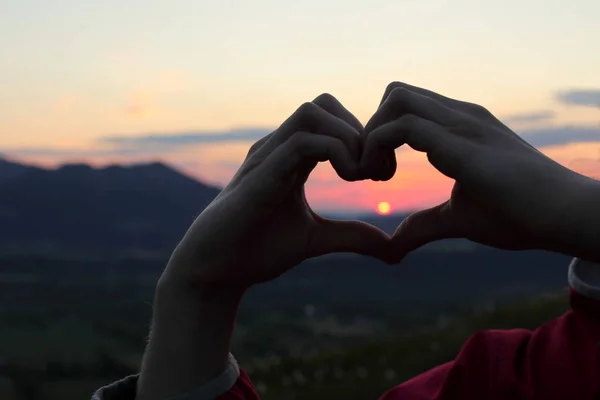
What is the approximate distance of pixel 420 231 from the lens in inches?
51.9

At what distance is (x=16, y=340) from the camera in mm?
6738

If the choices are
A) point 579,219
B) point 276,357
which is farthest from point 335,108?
point 276,357

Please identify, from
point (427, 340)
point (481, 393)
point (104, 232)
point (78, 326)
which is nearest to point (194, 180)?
point (104, 232)

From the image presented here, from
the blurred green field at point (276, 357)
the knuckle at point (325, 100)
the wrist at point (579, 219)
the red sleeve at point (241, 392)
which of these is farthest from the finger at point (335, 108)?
the blurred green field at point (276, 357)

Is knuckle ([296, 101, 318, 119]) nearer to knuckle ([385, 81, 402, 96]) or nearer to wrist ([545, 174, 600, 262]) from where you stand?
knuckle ([385, 81, 402, 96])

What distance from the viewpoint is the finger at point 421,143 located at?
1.12 meters

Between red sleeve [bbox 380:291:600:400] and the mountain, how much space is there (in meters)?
8.76

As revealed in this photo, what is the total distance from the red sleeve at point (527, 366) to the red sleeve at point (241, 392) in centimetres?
32

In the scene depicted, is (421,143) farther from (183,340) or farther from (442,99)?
(183,340)

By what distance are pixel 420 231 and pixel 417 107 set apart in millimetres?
260

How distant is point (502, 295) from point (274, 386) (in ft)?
16.9

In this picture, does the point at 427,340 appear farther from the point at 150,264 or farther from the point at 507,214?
the point at 150,264

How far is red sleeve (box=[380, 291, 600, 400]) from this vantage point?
135cm

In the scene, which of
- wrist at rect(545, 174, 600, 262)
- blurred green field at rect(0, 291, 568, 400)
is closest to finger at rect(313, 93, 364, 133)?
wrist at rect(545, 174, 600, 262)
